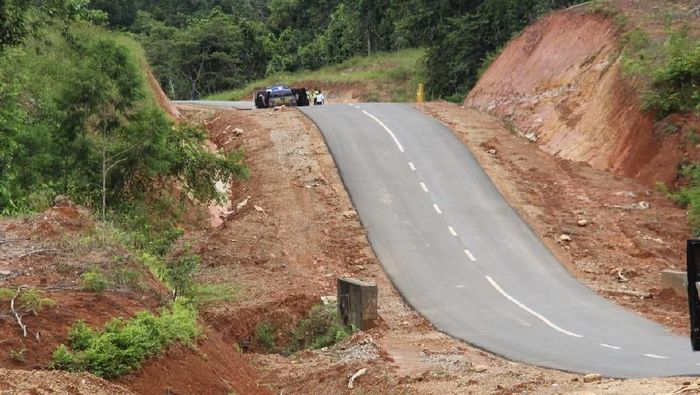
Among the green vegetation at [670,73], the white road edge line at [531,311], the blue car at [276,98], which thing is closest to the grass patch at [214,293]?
the white road edge line at [531,311]

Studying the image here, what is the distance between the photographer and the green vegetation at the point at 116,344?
10.5m

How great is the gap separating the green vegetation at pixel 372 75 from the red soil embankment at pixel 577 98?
15.1 meters

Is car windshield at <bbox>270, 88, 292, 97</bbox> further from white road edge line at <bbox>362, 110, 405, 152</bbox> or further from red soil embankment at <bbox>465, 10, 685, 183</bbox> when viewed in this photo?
red soil embankment at <bbox>465, 10, 685, 183</bbox>

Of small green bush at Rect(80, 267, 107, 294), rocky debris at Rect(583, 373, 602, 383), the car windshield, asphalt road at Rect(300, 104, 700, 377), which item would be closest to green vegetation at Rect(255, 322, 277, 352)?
asphalt road at Rect(300, 104, 700, 377)

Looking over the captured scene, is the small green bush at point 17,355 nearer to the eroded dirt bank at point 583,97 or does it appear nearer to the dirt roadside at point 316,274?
the dirt roadside at point 316,274

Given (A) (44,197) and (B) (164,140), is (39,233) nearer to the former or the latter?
(A) (44,197)

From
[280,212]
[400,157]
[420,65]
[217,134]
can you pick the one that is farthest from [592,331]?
[420,65]

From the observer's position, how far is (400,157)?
35.0 metres

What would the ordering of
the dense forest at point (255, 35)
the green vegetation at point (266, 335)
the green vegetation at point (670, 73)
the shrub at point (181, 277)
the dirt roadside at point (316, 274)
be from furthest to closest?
the dense forest at point (255, 35)
the green vegetation at point (670, 73)
the green vegetation at point (266, 335)
the shrub at point (181, 277)
the dirt roadside at point (316, 274)

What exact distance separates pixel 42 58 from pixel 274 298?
14.2 meters

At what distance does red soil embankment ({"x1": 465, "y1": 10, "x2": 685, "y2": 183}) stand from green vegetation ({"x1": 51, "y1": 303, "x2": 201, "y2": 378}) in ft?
72.1

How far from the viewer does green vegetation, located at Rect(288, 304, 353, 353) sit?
19375mm

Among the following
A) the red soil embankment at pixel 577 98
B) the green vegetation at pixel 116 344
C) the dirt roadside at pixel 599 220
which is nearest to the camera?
the green vegetation at pixel 116 344

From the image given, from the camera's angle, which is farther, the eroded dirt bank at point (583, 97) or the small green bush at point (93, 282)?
the eroded dirt bank at point (583, 97)
